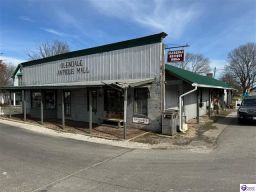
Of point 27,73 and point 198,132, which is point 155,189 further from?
point 27,73

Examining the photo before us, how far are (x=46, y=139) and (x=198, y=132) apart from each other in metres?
7.26

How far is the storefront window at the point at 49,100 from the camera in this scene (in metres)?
19.9

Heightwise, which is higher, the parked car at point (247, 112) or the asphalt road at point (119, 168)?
the parked car at point (247, 112)

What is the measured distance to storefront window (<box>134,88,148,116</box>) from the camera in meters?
13.6

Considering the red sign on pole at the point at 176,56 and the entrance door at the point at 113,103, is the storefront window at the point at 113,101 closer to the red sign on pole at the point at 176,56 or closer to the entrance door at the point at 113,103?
the entrance door at the point at 113,103

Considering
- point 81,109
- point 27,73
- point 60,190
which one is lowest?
point 60,190

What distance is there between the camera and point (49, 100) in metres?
20.1

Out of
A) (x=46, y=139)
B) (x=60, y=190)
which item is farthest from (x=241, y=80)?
(x=60, y=190)

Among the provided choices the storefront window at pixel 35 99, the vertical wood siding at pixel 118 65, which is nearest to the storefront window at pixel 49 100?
the vertical wood siding at pixel 118 65

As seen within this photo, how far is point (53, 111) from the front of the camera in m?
19.8

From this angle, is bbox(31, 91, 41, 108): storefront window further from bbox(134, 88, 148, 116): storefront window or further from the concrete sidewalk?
bbox(134, 88, 148, 116): storefront window

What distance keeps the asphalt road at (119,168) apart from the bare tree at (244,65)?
63.9 m

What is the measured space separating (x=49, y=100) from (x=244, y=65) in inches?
2416

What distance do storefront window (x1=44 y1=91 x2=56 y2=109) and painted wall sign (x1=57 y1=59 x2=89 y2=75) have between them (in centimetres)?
183
